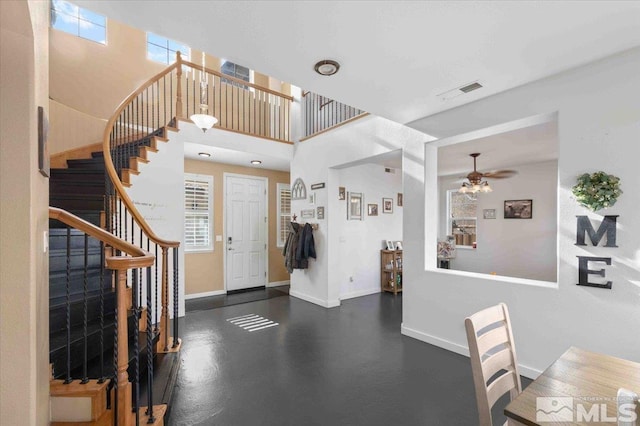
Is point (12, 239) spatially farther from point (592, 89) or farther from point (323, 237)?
point (323, 237)

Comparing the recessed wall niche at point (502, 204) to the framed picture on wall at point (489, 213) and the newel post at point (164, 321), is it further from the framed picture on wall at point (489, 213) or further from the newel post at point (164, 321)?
the newel post at point (164, 321)

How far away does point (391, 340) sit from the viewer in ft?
→ 11.9

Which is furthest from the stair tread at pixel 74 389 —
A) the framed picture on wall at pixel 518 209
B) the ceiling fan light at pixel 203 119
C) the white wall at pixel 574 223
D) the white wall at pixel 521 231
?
the framed picture on wall at pixel 518 209

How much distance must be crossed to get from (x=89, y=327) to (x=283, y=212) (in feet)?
15.3

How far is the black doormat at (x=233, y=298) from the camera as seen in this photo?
509 cm

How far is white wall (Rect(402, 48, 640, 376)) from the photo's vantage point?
7.30 feet

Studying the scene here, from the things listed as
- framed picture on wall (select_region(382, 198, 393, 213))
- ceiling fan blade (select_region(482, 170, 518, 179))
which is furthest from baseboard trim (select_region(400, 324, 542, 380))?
ceiling fan blade (select_region(482, 170, 518, 179))

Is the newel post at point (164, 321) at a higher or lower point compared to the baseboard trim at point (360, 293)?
higher

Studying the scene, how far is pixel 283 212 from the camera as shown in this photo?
269 inches

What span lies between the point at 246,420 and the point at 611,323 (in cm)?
276

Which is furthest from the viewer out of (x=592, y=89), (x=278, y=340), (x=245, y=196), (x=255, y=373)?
(x=245, y=196)

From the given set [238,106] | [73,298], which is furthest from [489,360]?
[238,106]

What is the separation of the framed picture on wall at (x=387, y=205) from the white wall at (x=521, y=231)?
75.3 inches

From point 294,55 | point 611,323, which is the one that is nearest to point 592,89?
point 611,323
